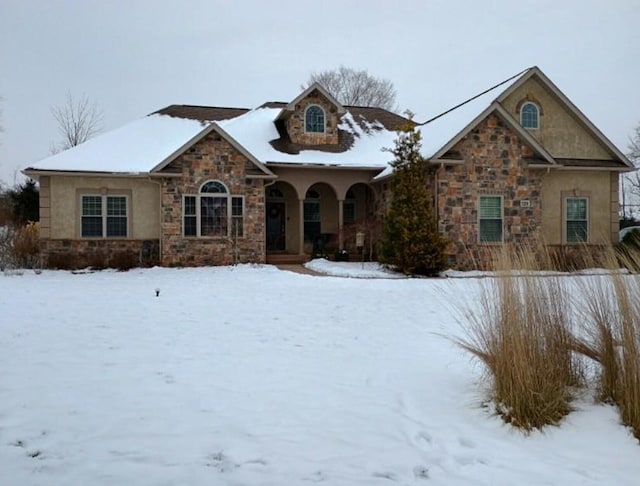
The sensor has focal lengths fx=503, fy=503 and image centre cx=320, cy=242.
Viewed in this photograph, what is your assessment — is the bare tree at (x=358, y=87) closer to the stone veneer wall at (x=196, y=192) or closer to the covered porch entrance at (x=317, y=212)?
the covered porch entrance at (x=317, y=212)

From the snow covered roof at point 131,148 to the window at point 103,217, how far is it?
101cm

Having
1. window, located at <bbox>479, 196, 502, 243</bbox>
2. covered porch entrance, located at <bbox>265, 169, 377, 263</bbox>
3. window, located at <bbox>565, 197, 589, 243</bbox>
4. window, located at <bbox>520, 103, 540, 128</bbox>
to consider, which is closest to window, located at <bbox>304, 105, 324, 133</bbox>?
covered porch entrance, located at <bbox>265, 169, 377, 263</bbox>

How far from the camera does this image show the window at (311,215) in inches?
775

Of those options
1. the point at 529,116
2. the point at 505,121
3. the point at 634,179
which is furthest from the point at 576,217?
the point at 634,179

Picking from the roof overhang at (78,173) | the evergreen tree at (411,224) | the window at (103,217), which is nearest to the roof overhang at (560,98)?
the evergreen tree at (411,224)

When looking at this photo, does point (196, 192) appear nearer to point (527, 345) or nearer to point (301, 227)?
point (301, 227)

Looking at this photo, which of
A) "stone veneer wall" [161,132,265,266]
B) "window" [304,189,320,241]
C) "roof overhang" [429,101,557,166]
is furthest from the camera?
"window" [304,189,320,241]

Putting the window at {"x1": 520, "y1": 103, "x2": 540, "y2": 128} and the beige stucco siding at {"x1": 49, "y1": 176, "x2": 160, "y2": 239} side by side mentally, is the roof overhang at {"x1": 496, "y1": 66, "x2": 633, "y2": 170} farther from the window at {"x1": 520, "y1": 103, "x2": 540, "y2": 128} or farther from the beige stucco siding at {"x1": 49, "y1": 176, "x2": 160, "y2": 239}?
Answer: the beige stucco siding at {"x1": 49, "y1": 176, "x2": 160, "y2": 239}

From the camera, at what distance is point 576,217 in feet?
57.6

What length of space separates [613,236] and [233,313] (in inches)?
597

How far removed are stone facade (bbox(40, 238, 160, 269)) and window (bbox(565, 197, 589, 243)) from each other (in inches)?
552

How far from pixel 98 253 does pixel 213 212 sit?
3.90m

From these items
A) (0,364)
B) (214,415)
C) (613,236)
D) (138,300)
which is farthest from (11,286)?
(613,236)

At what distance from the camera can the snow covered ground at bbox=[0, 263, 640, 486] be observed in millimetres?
3045
